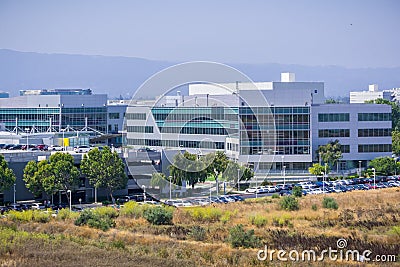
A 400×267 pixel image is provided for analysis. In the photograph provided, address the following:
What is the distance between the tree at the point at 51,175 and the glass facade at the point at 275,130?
49.0 feet

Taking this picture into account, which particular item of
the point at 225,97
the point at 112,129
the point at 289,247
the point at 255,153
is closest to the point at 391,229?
the point at 289,247

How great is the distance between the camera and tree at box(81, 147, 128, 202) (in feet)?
114

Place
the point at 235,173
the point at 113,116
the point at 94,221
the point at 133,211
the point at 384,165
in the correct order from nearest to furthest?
the point at 94,221, the point at 133,211, the point at 235,173, the point at 384,165, the point at 113,116

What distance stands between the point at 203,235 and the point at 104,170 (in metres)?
14.2

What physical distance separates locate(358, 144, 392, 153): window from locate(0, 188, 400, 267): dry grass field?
17.1m

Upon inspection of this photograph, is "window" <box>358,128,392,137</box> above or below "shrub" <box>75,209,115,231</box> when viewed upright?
above

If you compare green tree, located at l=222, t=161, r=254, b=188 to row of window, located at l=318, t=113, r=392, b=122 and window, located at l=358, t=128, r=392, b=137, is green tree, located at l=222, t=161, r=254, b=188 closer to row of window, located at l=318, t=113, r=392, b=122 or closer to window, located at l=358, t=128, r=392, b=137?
row of window, located at l=318, t=113, r=392, b=122

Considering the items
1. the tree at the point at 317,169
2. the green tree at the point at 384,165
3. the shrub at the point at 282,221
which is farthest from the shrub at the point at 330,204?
the green tree at the point at 384,165

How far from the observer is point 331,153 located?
45688 mm

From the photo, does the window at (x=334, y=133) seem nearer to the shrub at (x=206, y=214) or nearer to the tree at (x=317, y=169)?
the tree at (x=317, y=169)

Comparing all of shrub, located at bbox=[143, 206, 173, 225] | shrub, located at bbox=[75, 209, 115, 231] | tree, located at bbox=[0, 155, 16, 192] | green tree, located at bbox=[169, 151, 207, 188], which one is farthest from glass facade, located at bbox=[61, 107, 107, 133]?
shrub, located at bbox=[75, 209, 115, 231]

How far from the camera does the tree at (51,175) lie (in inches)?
1291

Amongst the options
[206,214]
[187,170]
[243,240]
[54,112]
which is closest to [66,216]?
[206,214]

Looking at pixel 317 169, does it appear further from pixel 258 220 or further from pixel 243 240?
pixel 243 240
